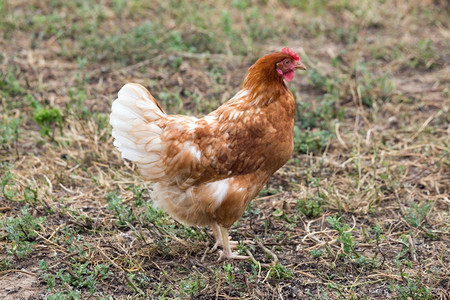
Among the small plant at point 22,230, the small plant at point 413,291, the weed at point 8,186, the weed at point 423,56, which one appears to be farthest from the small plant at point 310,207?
the weed at point 423,56

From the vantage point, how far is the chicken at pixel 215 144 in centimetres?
377

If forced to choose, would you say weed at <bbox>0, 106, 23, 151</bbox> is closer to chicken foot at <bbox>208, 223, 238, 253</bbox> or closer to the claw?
chicken foot at <bbox>208, 223, 238, 253</bbox>

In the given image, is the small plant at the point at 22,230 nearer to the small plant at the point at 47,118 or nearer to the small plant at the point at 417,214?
the small plant at the point at 47,118

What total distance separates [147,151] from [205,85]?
9.24ft

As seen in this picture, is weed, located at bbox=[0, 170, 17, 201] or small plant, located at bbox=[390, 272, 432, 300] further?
weed, located at bbox=[0, 170, 17, 201]

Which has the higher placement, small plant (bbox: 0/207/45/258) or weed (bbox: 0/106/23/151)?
weed (bbox: 0/106/23/151)

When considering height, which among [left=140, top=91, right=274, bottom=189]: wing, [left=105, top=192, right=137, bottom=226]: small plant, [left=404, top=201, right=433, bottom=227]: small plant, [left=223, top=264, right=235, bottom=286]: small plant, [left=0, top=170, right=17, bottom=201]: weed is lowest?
[left=404, top=201, right=433, bottom=227]: small plant

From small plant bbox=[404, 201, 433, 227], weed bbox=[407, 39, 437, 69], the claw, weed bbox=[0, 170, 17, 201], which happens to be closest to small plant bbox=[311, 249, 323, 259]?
the claw

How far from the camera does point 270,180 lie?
16.8ft

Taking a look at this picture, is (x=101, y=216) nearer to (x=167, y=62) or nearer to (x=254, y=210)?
(x=254, y=210)

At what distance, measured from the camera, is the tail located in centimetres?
376

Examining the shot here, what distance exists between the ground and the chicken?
480 mm

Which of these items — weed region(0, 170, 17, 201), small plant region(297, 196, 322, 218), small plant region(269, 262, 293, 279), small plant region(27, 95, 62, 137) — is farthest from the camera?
small plant region(27, 95, 62, 137)

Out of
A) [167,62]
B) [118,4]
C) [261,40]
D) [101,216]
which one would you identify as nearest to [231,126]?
[101,216]
